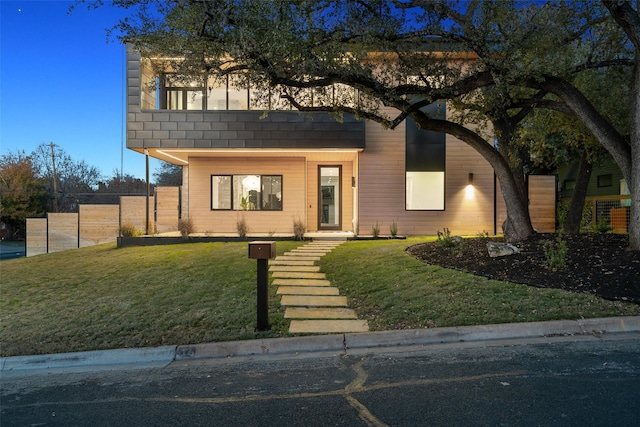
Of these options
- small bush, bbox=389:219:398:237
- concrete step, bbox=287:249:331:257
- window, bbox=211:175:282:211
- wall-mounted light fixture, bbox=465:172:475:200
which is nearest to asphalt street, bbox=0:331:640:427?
concrete step, bbox=287:249:331:257

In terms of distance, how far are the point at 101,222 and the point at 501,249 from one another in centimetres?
1485

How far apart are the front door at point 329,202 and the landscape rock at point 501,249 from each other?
9134 millimetres

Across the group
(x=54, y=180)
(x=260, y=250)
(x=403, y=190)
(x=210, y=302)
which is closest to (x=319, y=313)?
(x=260, y=250)

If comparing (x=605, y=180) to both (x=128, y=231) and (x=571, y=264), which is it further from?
(x=128, y=231)

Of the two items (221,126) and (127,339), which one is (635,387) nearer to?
(127,339)

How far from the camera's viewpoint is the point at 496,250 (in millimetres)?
8562

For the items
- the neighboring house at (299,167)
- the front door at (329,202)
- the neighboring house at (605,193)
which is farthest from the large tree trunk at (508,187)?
the front door at (329,202)

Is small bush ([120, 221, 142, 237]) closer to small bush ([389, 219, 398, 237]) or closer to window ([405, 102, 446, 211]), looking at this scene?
small bush ([389, 219, 398, 237])

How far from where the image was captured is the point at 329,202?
1747cm

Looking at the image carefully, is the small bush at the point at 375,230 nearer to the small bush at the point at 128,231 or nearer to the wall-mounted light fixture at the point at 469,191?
the wall-mounted light fixture at the point at 469,191

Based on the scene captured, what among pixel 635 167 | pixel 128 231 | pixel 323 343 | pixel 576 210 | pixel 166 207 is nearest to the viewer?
pixel 323 343

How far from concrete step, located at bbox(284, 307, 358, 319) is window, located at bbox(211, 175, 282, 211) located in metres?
10.1

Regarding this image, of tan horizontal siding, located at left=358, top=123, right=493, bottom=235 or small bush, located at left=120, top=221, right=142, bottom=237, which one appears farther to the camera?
tan horizontal siding, located at left=358, top=123, right=493, bottom=235

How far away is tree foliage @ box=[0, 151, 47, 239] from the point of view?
32.8 metres
